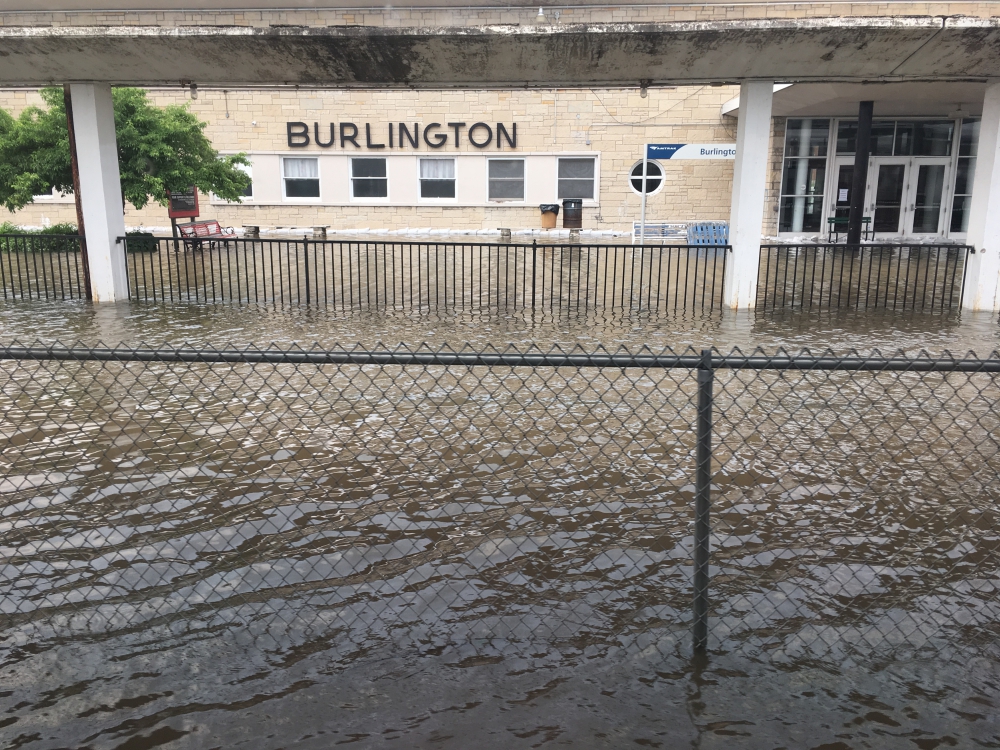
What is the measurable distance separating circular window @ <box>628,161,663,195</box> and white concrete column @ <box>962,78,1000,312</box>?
13333 millimetres

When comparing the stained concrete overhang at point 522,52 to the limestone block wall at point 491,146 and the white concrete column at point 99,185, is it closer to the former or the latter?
the white concrete column at point 99,185

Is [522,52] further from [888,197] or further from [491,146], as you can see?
[888,197]

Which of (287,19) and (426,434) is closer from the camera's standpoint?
(426,434)

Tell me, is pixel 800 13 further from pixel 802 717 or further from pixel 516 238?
pixel 802 717

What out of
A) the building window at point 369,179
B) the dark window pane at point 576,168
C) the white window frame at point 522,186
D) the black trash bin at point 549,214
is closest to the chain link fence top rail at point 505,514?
the black trash bin at point 549,214

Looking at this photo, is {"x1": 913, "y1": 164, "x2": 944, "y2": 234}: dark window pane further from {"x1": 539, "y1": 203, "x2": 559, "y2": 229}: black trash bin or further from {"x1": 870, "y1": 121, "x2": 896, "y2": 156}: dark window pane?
{"x1": 539, "y1": 203, "x2": 559, "y2": 229}: black trash bin

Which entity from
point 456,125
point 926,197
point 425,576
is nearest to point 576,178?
point 456,125

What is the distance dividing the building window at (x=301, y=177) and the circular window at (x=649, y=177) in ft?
32.7

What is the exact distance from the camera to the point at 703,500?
3430mm

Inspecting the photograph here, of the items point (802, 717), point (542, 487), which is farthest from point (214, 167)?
point (802, 717)

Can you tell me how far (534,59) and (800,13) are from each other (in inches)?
448

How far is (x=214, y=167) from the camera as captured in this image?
18875 mm

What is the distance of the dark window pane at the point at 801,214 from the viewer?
2456 centimetres

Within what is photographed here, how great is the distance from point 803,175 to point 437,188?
11078mm
